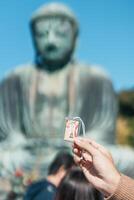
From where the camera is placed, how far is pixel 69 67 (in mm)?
9289

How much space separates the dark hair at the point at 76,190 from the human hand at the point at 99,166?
0.49 meters

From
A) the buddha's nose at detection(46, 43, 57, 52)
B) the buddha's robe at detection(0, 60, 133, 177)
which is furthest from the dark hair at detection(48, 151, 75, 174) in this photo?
the buddha's nose at detection(46, 43, 57, 52)

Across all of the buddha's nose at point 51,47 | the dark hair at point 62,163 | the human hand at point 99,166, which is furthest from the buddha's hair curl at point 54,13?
the human hand at point 99,166

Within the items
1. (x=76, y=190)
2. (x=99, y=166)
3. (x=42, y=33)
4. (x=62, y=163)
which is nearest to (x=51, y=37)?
(x=42, y=33)

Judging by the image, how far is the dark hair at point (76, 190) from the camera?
2.35 m

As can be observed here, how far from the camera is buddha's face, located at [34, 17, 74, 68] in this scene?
30.0ft

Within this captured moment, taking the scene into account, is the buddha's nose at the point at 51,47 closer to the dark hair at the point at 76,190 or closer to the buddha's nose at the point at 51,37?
the buddha's nose at the point at 51,37

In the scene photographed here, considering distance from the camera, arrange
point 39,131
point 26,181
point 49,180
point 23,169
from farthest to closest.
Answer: point 39,131 → point 23,169 → point 26,181 → point 49,180

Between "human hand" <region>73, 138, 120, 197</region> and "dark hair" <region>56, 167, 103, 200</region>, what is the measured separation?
489mm

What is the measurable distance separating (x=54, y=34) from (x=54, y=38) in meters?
0.08

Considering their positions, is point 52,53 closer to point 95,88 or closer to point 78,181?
point 95,88

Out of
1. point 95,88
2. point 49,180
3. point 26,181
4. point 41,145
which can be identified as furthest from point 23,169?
point 49,180

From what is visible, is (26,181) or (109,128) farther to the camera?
(109,128)

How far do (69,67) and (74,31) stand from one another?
0.51 m
